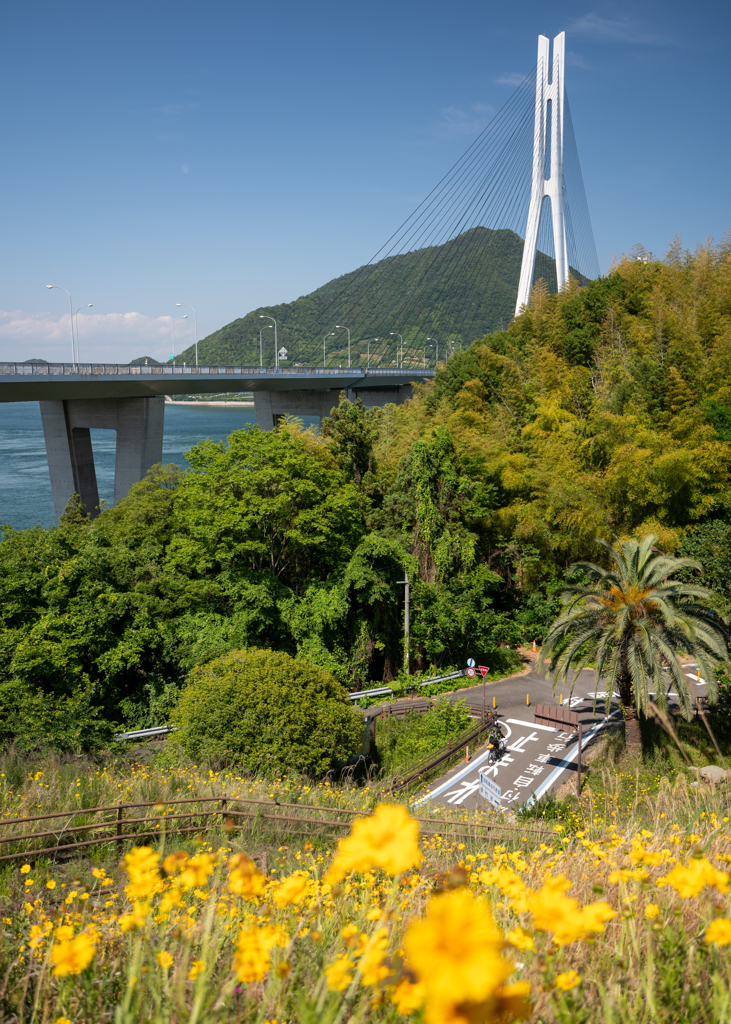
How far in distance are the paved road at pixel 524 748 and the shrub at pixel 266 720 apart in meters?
2.15

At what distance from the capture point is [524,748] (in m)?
17.1

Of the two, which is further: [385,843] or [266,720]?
[266,720]

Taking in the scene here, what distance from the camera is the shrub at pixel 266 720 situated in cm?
1162

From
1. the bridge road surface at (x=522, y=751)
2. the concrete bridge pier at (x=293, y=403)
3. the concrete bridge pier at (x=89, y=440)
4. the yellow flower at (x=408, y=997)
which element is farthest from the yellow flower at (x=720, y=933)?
the concrete bridge pier at (x=293, y=403)

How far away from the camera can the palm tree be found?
12977mm

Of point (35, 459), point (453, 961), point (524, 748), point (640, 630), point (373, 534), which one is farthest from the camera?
point (35, 459)

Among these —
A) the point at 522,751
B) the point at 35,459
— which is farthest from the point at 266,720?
the point at 35,459

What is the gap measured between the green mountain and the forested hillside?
31.6 metres

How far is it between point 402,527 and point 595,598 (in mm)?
9613

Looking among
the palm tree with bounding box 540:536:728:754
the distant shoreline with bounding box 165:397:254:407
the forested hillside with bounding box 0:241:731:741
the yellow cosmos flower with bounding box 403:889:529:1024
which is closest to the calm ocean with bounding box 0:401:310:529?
the forested hillside with bounding box 0:241:731:741

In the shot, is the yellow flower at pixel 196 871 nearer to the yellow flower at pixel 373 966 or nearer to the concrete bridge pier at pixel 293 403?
the yellow flower at pixel 373 966

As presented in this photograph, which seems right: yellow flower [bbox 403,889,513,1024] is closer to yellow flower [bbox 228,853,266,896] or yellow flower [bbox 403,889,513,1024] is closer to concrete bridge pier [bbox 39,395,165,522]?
yellow flower [bbox 228,853,266,896]

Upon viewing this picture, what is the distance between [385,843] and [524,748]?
1762 cm

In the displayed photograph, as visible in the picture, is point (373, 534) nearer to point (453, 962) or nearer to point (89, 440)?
point (89, 440)
